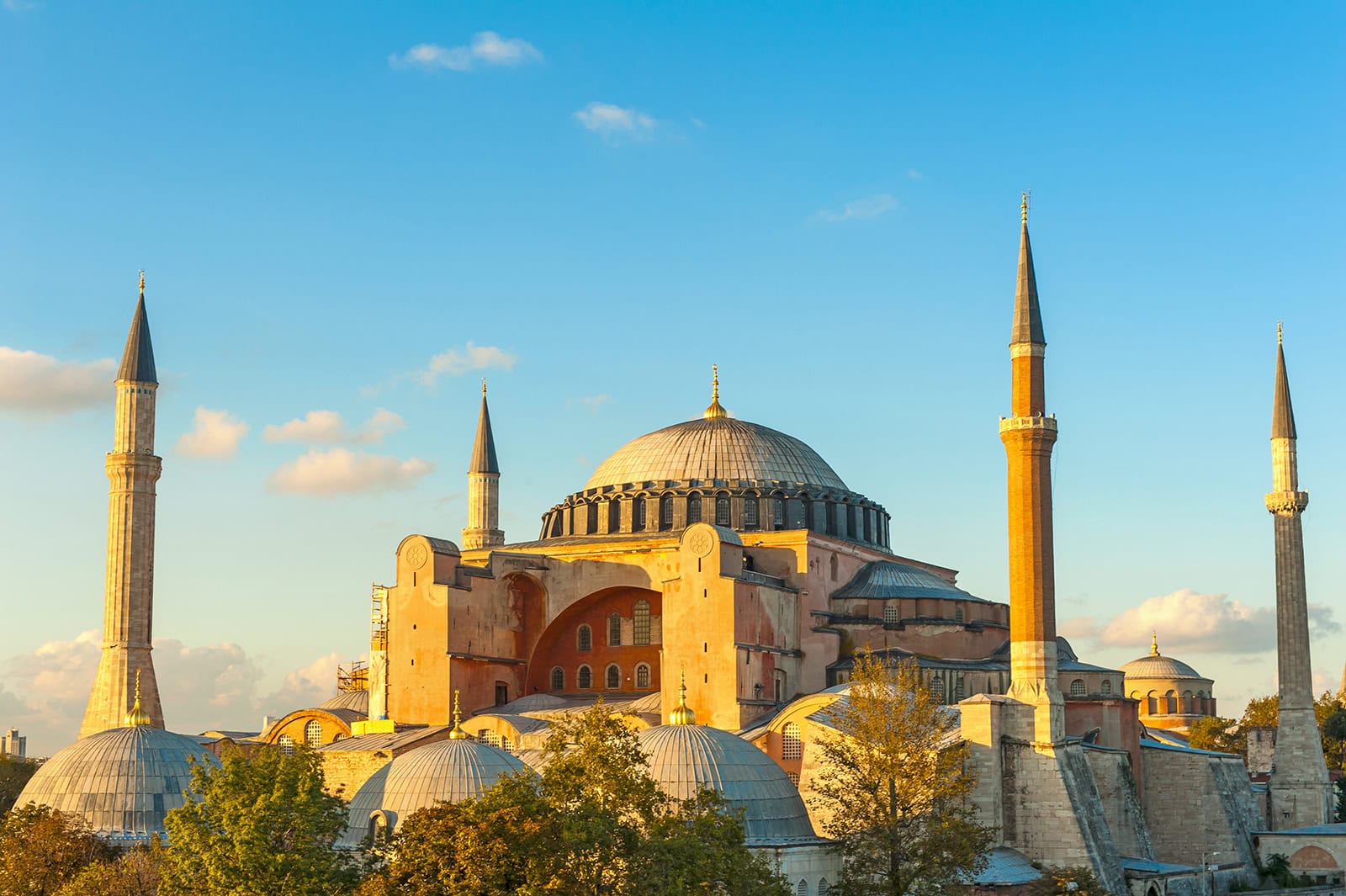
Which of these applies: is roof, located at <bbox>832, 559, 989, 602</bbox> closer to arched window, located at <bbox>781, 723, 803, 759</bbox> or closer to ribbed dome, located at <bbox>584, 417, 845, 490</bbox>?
ribbed dome, located at <bbox>584, 417, 845, 490</bbox>

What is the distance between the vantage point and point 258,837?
69.5 ft

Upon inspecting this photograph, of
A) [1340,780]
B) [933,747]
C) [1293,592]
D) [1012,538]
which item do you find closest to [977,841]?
[933,747]

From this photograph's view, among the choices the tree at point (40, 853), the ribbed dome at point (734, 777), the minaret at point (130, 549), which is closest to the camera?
the tree at point (40, 853)

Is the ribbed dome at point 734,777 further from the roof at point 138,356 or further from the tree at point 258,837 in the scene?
the roof at point 138,356

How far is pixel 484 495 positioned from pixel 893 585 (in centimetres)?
1194

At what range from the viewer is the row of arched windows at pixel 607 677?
38125mm

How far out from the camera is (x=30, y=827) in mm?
24781

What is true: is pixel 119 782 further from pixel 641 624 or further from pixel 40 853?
pixel 641 624

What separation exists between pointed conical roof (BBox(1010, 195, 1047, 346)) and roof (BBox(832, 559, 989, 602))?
20.2 feet

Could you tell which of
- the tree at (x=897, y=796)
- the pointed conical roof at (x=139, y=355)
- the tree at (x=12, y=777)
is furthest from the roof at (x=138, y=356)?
the tree at (x=897, y=796)

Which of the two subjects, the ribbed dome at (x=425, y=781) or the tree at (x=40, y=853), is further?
the ribbed dome at (x=425, y=781)

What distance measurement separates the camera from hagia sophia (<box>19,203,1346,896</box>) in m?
30.5

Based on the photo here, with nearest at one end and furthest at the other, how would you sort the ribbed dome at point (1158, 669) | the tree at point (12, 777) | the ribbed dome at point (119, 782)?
the ribbed dome at point (119, 782) → the tree at point (12, 777) → the ribbed dome at point (1158, 669)

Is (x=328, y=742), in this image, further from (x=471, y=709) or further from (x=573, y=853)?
(x=573, y=853)
